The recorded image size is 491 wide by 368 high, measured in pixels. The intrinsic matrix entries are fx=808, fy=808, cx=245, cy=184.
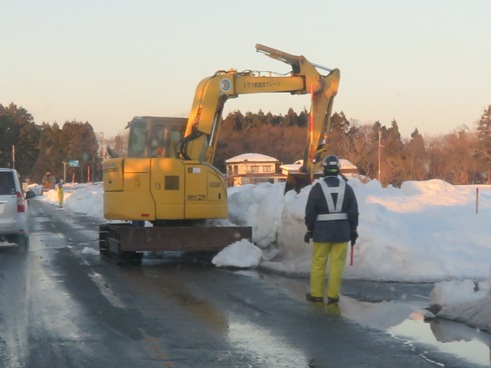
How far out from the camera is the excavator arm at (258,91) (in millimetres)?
16828

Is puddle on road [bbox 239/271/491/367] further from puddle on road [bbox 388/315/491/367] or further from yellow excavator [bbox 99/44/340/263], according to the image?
yellow excavator [bbox 99/44/340/263]

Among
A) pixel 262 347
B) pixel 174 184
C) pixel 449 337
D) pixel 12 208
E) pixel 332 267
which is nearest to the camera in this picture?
pixel 262 347

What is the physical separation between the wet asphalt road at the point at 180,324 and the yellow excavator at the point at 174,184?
842mm

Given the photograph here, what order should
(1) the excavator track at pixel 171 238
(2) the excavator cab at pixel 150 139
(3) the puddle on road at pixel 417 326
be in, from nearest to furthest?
(3) the puddle on road at pixel 417 326 < (1) the excavator track at pixel 171 238 < (2) the excavator cab at pixel 150 139

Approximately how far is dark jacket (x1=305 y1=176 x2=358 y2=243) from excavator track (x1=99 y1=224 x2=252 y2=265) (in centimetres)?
463

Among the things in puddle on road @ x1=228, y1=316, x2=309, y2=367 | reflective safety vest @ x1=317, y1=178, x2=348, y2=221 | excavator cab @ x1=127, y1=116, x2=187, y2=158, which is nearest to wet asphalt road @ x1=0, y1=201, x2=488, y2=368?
puddle on road @ x1=228, y1=316, x2=309, y2=367

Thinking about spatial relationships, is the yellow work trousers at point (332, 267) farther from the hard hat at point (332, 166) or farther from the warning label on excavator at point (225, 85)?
the warning label on excavator at point (225, 85)

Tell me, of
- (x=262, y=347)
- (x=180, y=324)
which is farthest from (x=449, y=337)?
(x=180, y=324)

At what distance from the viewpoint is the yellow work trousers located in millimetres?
11000

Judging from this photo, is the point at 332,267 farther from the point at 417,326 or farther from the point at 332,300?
the point at 417,326

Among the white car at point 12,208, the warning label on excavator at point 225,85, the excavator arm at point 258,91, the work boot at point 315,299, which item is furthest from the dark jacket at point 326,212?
the white car at point 12,208

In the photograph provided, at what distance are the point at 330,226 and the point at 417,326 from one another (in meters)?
2.15

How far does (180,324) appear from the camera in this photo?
9.48 m

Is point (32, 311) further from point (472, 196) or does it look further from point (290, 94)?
point (472, 196)
